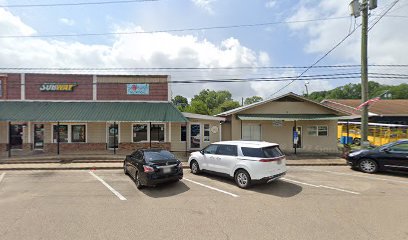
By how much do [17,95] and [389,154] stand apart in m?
22.7

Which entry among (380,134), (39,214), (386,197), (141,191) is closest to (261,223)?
(141,191)

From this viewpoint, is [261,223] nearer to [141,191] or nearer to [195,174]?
[141,191]

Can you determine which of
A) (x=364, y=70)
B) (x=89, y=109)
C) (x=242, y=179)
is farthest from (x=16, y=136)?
(x=364, y=70)

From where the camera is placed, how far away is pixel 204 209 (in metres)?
5.79

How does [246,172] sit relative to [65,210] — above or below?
above

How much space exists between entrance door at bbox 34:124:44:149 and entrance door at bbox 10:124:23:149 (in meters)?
0.99

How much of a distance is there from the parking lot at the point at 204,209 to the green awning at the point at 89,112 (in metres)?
5.60

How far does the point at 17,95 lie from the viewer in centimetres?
1546

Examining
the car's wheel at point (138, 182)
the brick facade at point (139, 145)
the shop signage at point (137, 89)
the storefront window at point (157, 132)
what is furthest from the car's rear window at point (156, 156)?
the shop signage at point (137, 89)

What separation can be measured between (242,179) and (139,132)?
1047 cm

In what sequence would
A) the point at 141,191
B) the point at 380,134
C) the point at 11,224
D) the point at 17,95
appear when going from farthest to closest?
1. the point at 380,134
2. the point at 17,95
3. the point at 141,191
4. the point at 11,224

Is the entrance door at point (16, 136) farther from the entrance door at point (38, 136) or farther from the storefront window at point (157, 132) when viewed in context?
the storefront window at point (157, 132)

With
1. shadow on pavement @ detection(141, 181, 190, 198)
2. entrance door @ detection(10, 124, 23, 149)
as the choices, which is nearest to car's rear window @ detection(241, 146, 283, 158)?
shadow on pavement @ detection(141, 181, 190, 198)

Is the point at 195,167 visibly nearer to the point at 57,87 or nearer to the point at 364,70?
the point at 364,70
